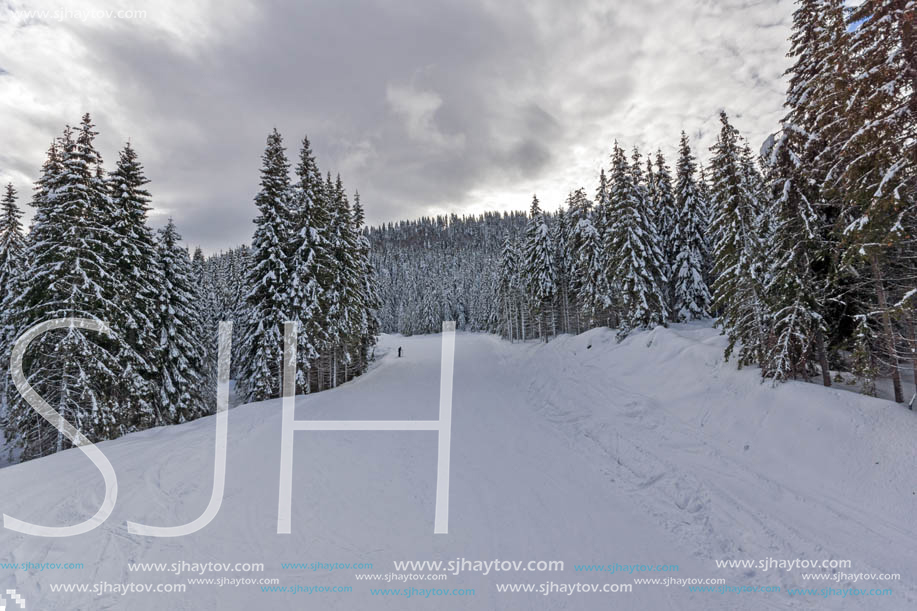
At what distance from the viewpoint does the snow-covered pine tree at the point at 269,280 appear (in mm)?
19734

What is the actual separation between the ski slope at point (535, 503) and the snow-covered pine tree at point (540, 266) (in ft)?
84.4

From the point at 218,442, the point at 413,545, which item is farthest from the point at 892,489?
the point at 218,442

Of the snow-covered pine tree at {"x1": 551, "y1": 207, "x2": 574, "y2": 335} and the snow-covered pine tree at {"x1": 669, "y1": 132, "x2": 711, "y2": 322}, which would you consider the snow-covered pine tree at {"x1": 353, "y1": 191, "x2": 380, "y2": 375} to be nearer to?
the snow-covered pine tree at {"x1": 551, "y1": 207, "x2": 574, "y2": 335}

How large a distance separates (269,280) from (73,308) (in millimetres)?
7707

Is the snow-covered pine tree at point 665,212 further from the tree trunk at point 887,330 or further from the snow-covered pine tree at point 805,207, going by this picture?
the tree trunk at point 887,330

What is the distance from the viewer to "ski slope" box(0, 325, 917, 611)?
17.2 feet

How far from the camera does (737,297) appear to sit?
41.6 ft

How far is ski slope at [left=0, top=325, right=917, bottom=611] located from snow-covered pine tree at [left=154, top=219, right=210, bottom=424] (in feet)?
22.7

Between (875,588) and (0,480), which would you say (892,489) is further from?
(0,480)

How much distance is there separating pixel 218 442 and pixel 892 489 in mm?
15601

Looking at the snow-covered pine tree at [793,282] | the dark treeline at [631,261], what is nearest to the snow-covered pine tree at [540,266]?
the dark treeline at [631,261]
